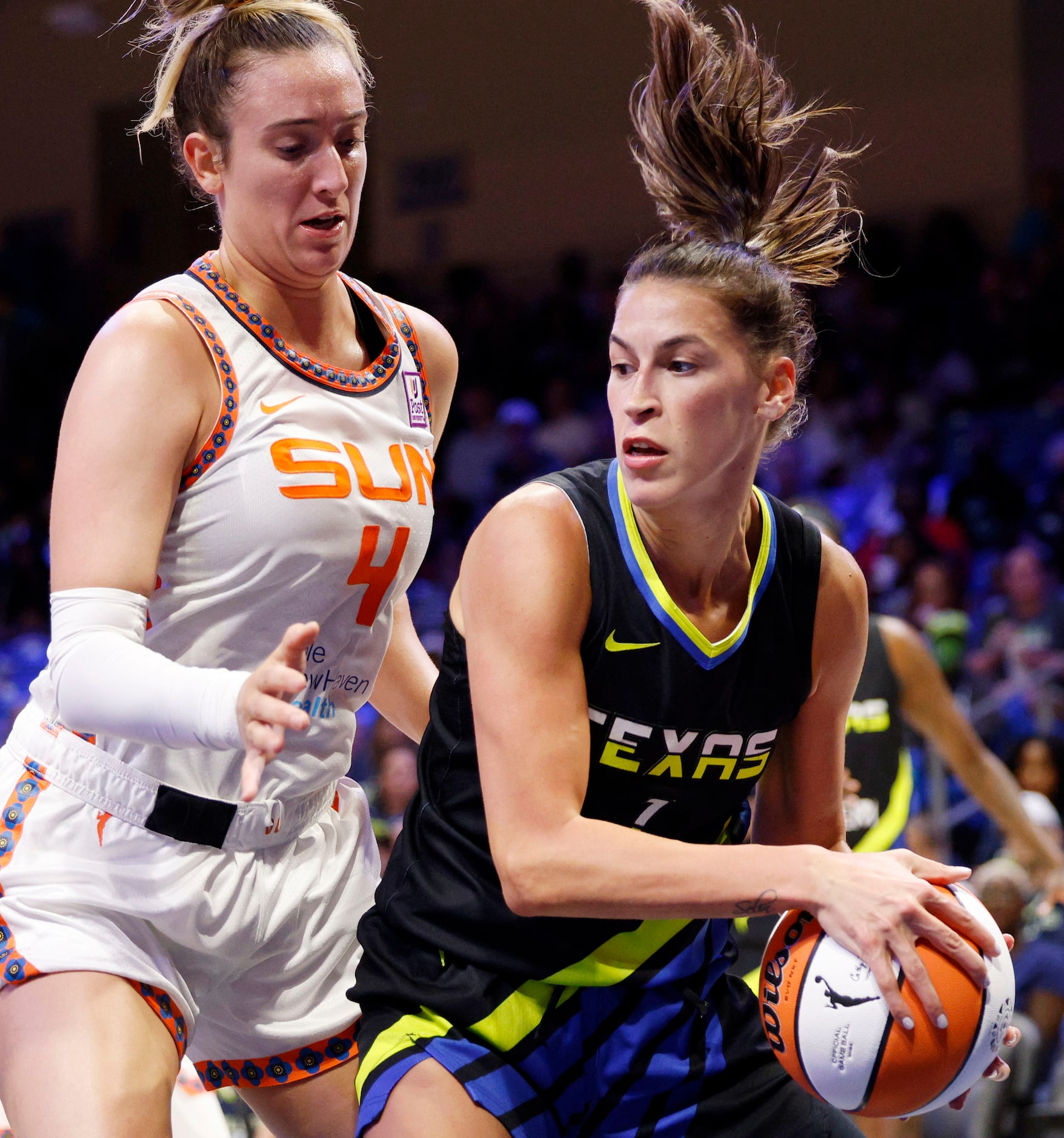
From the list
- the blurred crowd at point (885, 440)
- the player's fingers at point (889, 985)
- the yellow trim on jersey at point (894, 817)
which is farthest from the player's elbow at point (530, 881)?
the blurred crowd at point (885, 440)

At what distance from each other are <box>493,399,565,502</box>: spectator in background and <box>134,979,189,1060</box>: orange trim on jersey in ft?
27.6

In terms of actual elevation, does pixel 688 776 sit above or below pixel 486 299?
below

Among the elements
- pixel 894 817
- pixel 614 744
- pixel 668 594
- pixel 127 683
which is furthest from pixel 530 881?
pixel 894 817

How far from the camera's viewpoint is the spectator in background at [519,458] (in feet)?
35.2

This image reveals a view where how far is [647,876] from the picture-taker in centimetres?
191

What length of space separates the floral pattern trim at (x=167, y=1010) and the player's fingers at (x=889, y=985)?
3.11 feet

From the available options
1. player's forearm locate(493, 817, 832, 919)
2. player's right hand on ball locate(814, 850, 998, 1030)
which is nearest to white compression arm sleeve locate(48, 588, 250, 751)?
player's forearm locate(493, 817, 832, 919)

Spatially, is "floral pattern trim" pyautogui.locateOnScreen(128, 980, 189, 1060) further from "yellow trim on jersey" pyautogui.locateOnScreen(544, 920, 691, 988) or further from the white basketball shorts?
"yellow trim on jersey" pyautogui.locateOnScreen(544, 920, 691, 988)

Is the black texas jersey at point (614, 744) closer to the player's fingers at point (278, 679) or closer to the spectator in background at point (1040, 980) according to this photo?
the player's fingers at point (278, 679)

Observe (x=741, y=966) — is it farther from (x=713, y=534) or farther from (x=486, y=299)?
(x=486, y=299)

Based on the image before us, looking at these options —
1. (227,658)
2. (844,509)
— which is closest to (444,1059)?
(227,658)

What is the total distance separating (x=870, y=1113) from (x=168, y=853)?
1.02 meters

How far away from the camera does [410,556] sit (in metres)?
2.37

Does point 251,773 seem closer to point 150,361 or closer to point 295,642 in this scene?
point 295,642
